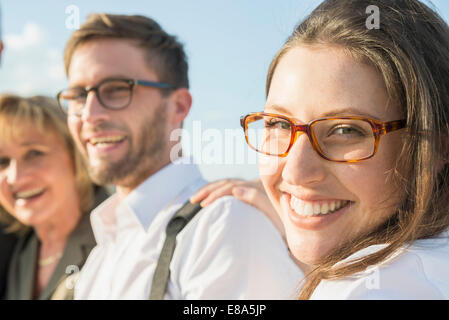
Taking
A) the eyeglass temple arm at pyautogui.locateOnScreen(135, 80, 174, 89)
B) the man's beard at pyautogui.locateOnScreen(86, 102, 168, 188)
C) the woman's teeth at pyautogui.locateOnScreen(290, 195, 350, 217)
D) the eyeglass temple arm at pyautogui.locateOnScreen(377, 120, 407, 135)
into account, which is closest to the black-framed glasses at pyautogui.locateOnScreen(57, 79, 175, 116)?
the eyeglass temple arm at pyautogui.locateOnScreen(135, 80, 174, 89)

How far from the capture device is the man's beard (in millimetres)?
3117

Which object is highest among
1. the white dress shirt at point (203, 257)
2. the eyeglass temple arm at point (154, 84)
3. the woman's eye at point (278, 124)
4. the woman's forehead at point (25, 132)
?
the eyeglass temple arm at point (154, 84)

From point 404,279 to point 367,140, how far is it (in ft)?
1.36

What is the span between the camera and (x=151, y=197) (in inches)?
110

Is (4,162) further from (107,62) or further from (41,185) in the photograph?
(107,62)

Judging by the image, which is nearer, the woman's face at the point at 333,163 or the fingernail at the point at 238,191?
the woman's face at the point at 333,163

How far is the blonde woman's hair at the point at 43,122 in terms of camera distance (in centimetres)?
370

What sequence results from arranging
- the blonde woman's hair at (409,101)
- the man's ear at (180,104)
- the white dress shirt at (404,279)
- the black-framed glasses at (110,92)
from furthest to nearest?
the man's ear at (180,104) < the black-framed glasses at (110,92) < the blonde woman's hair at (409,101) < the white dress shirt at (404,279)

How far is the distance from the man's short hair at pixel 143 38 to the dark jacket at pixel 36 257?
1247 millimetres

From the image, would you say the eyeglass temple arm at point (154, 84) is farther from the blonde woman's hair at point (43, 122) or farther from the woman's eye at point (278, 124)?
the woman's eye at point (278, 124)

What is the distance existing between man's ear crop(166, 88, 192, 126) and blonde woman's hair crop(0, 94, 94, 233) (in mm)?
1044

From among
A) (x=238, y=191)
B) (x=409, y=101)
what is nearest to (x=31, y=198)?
(x=238, y=191)

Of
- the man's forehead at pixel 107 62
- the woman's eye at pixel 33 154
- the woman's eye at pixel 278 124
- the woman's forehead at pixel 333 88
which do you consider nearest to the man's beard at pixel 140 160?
the man's forehead at pixel 107 62
